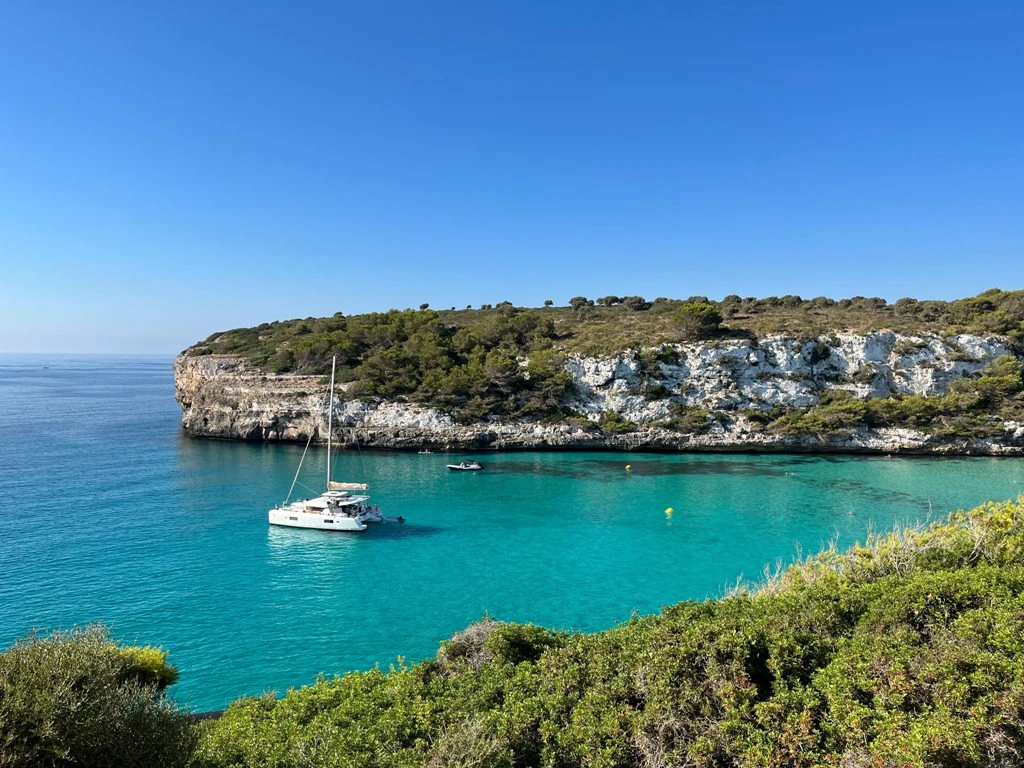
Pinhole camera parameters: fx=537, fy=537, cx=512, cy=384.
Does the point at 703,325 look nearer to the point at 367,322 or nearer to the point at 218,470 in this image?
the point at 367,322

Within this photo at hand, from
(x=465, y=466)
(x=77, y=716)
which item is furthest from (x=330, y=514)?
(x=77, y=716)

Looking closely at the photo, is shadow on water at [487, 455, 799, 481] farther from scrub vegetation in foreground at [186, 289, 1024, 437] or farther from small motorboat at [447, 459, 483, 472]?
scrub vegetation in foreground at [186, 289, 1024, 437]

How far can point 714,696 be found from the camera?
Result: 8227 mm

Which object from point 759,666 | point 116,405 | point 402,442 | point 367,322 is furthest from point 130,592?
point 116,405

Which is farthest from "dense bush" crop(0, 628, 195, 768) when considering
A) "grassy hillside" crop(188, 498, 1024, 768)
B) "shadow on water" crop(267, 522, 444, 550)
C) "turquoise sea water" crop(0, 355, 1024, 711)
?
"shadow on water" crop(267, 522, 444, 550)

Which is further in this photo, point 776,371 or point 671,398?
point 776,371

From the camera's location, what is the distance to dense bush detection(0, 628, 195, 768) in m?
5.98

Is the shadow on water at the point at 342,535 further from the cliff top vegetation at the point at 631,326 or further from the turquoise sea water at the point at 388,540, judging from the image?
the cliff top vegetation at the point at 631,326

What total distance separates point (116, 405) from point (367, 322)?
153ft

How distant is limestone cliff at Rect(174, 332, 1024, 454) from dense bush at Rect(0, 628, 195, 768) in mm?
48048

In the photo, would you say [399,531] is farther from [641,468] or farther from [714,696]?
[714,696]

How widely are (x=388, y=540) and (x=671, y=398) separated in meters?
38.2

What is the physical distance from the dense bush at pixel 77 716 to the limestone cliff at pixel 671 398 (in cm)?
4805

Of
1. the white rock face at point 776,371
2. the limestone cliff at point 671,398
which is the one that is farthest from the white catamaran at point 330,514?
the white rock face at point 776,371
